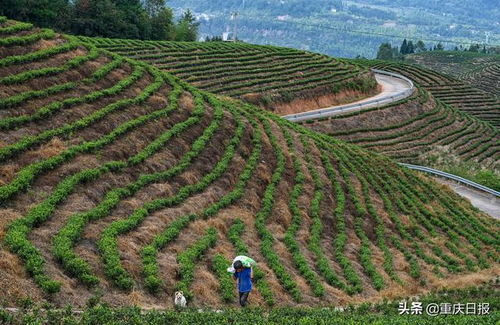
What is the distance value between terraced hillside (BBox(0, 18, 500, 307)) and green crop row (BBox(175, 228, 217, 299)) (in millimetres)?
59

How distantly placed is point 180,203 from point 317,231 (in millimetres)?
5399

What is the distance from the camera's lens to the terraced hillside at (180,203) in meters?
15.2

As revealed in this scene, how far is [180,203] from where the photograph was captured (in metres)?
20.3

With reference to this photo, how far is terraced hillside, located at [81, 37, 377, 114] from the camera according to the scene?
53.3 m

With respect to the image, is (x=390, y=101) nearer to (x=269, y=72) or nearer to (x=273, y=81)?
(x=273, y=81)

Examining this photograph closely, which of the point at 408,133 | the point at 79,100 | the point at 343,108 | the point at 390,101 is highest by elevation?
the point at 79,100

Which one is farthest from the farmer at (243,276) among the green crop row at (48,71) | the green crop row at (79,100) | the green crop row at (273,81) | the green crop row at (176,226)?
the green crop row at (273,81)

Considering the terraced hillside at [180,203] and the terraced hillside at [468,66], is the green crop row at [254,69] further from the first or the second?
the terraced hillside at [468,66]

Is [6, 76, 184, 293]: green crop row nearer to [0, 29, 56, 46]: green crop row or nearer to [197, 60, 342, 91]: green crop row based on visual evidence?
[0, 29, 56, 46]: green crop row

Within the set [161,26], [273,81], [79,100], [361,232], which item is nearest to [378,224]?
[361,232]

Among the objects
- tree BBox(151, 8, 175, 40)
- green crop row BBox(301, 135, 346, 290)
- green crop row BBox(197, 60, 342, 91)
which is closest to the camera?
green crop row BBox(301, 135, 346, 290)

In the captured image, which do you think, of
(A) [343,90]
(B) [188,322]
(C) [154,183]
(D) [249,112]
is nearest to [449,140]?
(A) [343,90]

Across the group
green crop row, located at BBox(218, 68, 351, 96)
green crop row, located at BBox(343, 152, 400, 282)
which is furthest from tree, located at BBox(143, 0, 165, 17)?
green crop row, located at BBox(343, 152, 400, 282)

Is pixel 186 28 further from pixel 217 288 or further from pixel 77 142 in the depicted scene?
pixel 217 288
